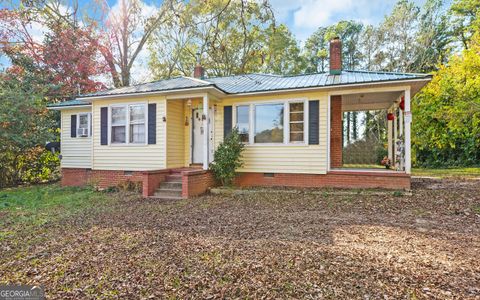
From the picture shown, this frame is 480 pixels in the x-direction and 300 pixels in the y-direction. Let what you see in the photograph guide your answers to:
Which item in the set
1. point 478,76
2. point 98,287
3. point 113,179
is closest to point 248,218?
point 98,287

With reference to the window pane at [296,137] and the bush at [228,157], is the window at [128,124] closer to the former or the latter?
the bush at [228,157]

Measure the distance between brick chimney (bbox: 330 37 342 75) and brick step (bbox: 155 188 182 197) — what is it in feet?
21.9

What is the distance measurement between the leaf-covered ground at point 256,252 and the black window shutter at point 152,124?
339cm

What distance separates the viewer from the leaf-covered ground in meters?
2.75

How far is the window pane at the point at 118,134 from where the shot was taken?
10.0 m

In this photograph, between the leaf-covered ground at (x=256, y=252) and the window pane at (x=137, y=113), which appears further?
the window pane at (x=137, y=113)

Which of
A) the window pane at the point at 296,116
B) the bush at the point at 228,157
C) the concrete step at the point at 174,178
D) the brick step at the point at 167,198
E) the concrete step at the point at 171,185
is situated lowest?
the brick step at the point at 167,198

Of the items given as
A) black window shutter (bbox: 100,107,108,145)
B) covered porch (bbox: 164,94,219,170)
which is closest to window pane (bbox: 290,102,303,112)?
covered porch (bbox: 164,94,219,170)

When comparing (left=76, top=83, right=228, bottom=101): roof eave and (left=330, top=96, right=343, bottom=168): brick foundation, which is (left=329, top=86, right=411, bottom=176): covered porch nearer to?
(left=330, top=96, right=343, bottom=168): brick foundation

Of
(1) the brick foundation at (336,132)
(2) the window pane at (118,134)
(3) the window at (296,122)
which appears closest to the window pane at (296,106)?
(3) the window at (296,122)

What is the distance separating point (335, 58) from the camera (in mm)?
10016

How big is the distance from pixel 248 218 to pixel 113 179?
260 inches

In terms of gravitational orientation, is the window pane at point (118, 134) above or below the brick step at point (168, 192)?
above

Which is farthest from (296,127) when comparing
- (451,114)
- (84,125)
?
(84,125)
